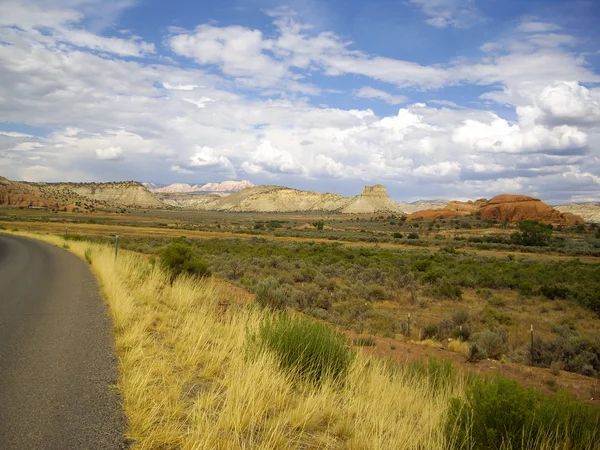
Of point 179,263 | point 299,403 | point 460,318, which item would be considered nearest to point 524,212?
point 460,318

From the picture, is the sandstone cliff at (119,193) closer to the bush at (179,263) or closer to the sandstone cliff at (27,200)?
the sandstone cliff at (27,200)

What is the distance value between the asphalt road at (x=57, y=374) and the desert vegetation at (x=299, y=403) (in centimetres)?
28

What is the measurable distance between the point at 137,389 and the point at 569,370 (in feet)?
39.2

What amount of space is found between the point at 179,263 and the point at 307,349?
11779mm

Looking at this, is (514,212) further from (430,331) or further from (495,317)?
(430,331)

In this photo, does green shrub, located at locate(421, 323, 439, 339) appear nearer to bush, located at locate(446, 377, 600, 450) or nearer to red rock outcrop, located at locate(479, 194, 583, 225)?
bush, located at locate(446, 377, 600, 450)

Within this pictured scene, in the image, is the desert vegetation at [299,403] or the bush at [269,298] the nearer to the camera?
the desert vegetation at [299,403]

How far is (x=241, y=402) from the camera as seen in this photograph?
483 cm

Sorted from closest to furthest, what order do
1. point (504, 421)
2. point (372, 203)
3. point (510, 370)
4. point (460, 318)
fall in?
point (504, 421) → point (510, 370) → point (460, 318) → point (372, 203)

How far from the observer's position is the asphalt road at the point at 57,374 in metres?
4.10

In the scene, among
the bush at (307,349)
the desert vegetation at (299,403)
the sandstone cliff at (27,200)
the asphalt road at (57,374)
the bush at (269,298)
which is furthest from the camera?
the sandstone cliff at (27,200)

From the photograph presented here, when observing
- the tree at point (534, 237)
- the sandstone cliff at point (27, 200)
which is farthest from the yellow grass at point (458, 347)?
the sandstone cliff at point (27, 200)

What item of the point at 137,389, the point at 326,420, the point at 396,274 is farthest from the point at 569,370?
the point at 396,274

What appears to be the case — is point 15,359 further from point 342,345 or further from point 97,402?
point 342,345
